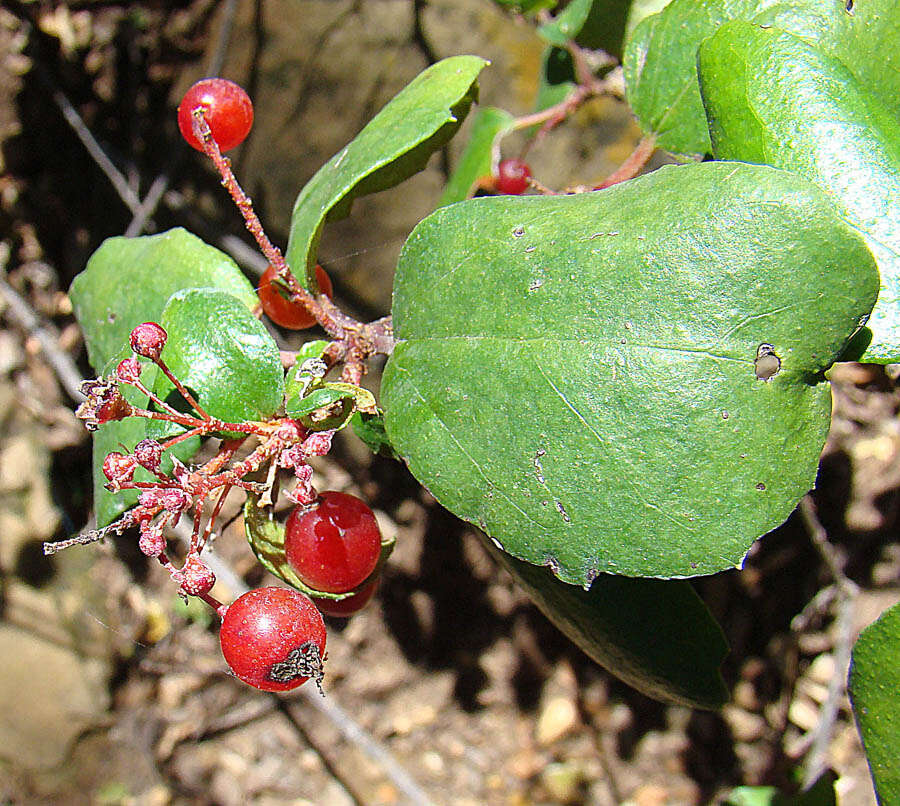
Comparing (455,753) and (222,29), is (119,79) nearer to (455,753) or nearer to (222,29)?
(222,29)

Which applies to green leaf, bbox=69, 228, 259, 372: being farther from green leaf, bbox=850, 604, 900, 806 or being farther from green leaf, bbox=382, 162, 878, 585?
green leaf, bbox=850, 604, 900, 806

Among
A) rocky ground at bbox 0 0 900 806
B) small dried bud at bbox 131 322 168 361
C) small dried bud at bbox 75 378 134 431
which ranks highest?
small dried bud at bbox 131 322 168 361

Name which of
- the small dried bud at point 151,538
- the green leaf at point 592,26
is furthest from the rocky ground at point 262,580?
the small dried bud at point 151,538

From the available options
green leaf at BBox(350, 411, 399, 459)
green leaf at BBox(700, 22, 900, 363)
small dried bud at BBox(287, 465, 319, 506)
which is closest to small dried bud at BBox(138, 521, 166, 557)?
small dried bud at BBox(287, 465, 319, 506)

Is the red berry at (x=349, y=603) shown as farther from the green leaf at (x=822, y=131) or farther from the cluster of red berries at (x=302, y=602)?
the green leaf at (x=822, y=131)

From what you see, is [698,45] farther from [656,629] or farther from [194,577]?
[194,577]

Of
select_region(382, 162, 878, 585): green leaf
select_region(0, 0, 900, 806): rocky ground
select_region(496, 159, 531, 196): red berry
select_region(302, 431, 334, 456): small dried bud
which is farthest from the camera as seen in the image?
select_region(0, 0, 900, 806): rocky ground
